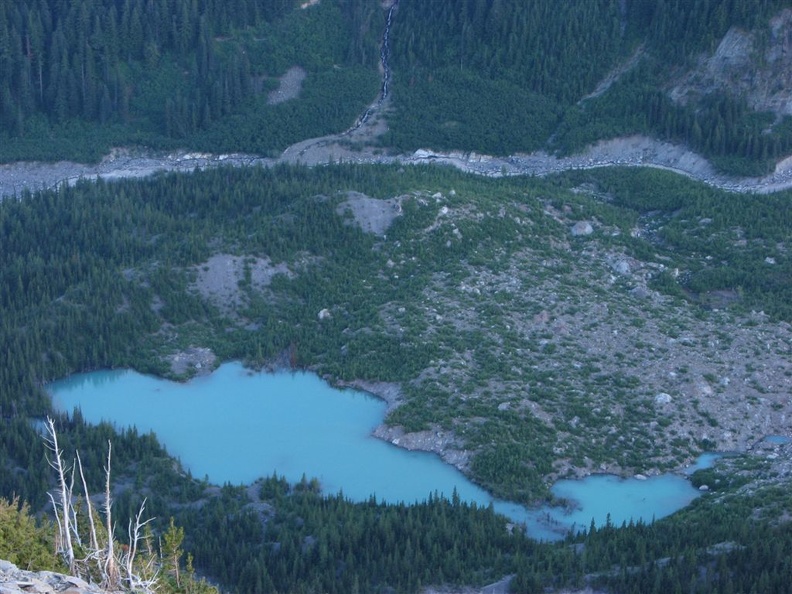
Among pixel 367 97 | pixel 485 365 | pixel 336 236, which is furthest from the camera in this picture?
pixel 367 97

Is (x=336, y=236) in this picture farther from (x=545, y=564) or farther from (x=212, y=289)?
(x=545, y=564)

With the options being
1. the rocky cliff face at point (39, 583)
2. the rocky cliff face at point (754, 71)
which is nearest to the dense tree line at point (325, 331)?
the rocky cliff face at point (754, 71)

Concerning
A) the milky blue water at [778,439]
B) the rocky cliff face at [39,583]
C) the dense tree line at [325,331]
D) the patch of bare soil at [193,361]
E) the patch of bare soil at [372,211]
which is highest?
the rocky cliff face at [39,583]

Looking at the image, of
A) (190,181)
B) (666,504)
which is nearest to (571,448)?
(666,504)

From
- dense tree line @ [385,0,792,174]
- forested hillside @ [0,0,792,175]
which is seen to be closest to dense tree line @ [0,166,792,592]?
dense tree line @ [385,0,792,174]

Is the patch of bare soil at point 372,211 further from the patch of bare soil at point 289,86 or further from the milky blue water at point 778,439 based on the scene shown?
the patch of bare soil at point 289,86

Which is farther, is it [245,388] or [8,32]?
[8,32]
